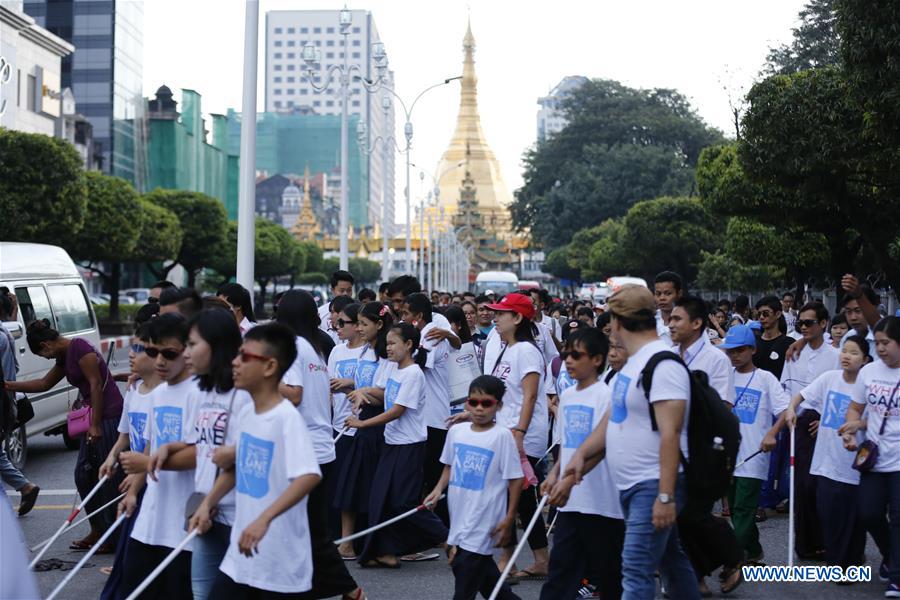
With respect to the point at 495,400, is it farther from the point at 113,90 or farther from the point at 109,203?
the point at 113,90

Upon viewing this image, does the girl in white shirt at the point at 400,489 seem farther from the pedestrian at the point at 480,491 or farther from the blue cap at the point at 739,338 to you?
the blue cap at the point at 739,338

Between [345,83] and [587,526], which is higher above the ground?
[345,83]

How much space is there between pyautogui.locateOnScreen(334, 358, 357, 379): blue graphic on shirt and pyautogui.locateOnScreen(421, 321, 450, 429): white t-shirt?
485 mm

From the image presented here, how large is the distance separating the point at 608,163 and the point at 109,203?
3334 centimetres

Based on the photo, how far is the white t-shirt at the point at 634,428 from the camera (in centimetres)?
555

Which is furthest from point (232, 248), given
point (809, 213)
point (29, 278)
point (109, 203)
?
point (29, 278)

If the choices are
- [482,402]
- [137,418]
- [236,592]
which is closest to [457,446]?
[482,402]

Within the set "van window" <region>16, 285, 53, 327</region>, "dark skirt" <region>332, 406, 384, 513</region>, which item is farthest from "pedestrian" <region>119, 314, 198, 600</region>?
"van window" <region>16, 285, 53, 327</region>

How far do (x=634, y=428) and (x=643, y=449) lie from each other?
0.32ft

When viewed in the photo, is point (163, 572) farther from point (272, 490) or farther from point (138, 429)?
point (272, 490)

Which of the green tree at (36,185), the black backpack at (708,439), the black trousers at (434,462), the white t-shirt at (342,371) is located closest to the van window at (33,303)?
the white t-shirt at (342,371)

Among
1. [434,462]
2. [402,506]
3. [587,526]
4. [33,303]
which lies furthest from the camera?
[33,303]

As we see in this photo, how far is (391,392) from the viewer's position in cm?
827

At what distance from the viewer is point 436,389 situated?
29.2ft
